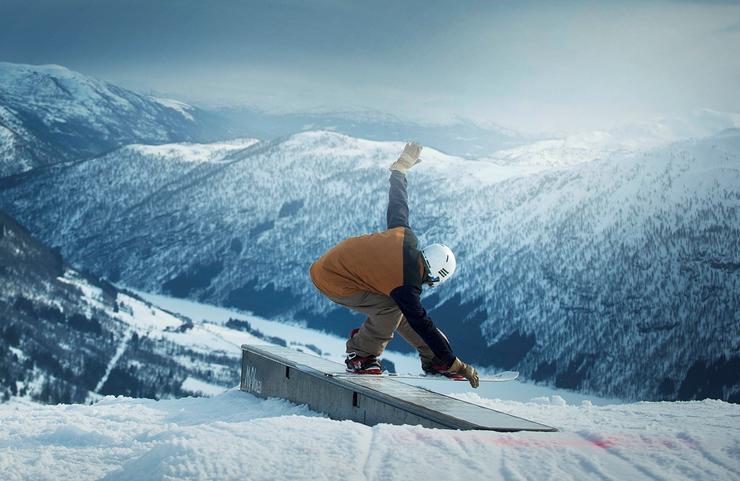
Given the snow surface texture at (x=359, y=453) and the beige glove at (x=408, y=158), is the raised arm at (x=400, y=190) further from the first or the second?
the snow surface texture at (x=359, y=453)

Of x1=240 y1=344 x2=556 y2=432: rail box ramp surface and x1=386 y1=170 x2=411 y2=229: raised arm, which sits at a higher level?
x1=386 y1=170 x2=411 y2=229: raised arm

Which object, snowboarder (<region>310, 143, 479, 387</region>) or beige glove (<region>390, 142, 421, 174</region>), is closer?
snowboarder (<region>310, 143, 479, 387</region>)

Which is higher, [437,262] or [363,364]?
[437,262]

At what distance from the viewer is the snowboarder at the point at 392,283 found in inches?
457

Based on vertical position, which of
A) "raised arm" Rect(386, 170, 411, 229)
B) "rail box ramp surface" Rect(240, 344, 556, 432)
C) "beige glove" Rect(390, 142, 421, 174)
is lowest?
"rail box ramp surface" Rect(240, 344, 556, 432)

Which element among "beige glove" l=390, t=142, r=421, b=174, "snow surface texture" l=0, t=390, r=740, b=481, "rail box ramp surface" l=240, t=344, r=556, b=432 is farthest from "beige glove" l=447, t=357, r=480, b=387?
"beige glove" l=390, t=142, r=421, b=174

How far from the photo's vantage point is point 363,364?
44.9ft

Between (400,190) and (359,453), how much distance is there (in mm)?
6861

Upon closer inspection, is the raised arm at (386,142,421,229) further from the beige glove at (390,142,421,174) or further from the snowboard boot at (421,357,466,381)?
the snowboard boot at (421,357,466,381)

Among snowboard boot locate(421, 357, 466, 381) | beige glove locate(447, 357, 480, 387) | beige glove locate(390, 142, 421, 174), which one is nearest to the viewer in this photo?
beige glove locate(447, 357, 480, 387)

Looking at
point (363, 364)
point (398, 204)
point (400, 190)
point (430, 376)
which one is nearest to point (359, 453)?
point (430, 376)

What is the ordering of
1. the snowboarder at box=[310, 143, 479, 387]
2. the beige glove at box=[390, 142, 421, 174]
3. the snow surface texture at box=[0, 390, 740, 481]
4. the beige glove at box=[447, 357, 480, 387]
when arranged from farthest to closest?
the beige glove at box=[390, 142, 421, 174] → the beige glove at box=[447, 357, 480, 387] → the snowboarder at box=[310, 143, 479, 387] → the snow surface texture at box=[0, 390, 740, 481]

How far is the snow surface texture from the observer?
24.0 feet

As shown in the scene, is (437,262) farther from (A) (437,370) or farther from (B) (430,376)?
(B) (430,376)
